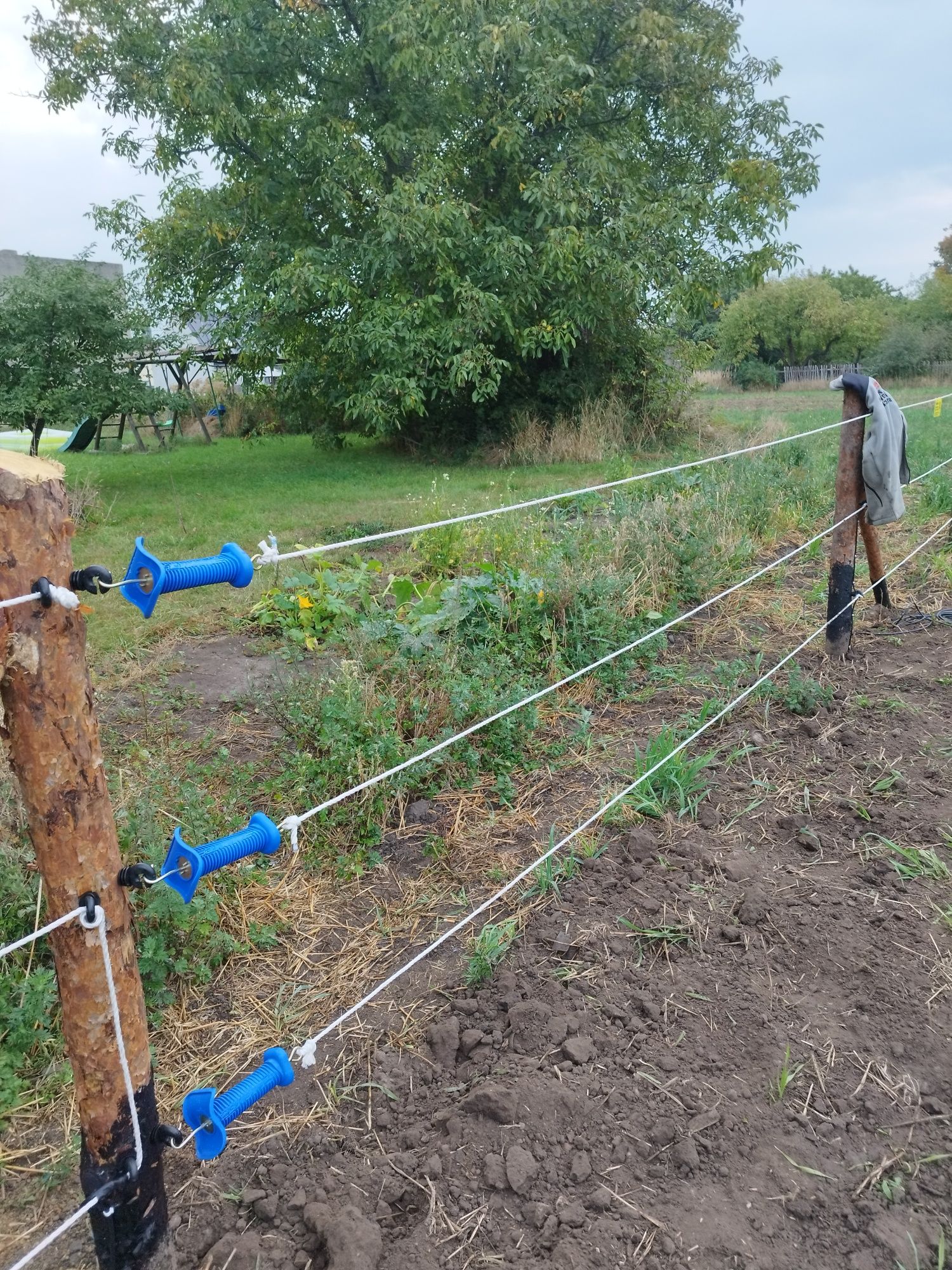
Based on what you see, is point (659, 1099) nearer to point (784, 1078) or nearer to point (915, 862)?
point (784, 1078)

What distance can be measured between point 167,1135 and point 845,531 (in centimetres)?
398

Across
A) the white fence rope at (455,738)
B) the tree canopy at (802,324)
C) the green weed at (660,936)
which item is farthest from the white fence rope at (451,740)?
the tree canopy at (802,324)

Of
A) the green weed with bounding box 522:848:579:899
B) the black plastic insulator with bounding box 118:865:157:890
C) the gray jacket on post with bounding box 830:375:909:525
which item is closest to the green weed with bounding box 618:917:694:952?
the green weed with bounding box 522:848:579:899

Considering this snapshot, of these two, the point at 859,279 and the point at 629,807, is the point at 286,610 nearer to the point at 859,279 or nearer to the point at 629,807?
the point at 629,807

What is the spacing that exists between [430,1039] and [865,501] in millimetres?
3493

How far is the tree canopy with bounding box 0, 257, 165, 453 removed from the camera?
984cm

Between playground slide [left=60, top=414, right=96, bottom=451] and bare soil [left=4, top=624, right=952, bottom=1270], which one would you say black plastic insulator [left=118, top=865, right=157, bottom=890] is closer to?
bare soil [left=4, top=624, right=952, bottom=1270]

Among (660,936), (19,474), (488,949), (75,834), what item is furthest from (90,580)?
(660,936)

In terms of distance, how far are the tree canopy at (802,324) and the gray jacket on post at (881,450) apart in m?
39.6

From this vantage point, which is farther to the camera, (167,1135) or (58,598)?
(167,1135)

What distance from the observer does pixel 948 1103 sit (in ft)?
6.58

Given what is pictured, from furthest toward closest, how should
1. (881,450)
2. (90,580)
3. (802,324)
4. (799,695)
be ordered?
(802,324), (881,450), (799,695), (90,580)

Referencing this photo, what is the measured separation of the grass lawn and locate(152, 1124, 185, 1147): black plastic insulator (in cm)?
363

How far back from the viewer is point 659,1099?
6.70ft
